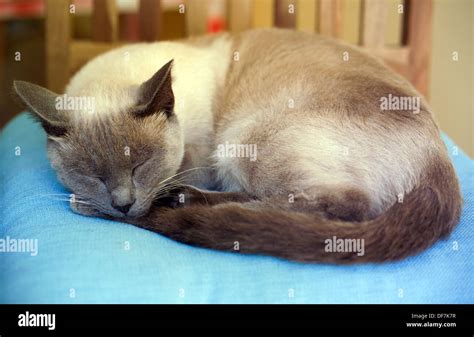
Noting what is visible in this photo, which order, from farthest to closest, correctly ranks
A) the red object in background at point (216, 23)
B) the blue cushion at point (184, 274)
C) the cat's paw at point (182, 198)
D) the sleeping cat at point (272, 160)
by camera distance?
the red object in background at point (216, 23), the cat's paw at point (182, 198), the sleeping cat at point (272, 160), the blue cushion at point (184, 274)

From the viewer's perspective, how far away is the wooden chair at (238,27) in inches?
92.4

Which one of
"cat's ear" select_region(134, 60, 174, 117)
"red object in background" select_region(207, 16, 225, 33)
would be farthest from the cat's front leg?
"red object in background" select_region(207, 16, 225, 33)

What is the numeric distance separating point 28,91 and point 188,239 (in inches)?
23.1

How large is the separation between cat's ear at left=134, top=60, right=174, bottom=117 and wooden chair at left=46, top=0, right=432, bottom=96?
3.06 feet

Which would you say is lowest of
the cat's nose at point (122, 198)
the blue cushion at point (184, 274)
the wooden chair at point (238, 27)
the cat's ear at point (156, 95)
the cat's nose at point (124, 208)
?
the blue cushion at point (184, 274)

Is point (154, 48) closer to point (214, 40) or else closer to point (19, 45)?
point (214, 40)

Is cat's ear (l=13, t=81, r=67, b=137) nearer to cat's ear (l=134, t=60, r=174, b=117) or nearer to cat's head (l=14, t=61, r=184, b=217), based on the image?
cat's head (l=14, t=61, r=184, b=217)

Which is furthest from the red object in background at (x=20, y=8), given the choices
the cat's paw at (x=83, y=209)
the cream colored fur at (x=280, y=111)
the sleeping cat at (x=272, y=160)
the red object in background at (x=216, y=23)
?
the cat's paw at (x=83, y=209)

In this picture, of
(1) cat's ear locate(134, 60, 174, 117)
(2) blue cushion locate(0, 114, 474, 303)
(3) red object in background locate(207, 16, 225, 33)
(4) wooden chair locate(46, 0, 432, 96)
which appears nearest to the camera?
(2) blue cushion locate(0, 114, 474, 303)

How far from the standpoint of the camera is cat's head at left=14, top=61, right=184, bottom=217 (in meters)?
1.47

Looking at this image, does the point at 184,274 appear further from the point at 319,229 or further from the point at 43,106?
the point at 43,106

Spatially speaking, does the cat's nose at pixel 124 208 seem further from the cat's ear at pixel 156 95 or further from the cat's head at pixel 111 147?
the cat's ear at pixel 156 95

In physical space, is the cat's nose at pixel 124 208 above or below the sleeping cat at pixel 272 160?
below

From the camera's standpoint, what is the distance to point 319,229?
50.9 inches
